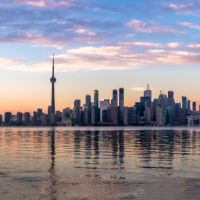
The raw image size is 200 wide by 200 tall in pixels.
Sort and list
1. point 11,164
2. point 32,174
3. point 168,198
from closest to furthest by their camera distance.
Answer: point 168,198 < point 32,174 < point 11,164

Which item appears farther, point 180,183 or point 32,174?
point 32,174

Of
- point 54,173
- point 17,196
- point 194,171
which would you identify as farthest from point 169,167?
point 17,196

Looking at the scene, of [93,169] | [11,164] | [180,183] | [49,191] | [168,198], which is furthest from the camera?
[11,164]

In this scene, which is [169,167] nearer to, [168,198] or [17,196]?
[168,198]

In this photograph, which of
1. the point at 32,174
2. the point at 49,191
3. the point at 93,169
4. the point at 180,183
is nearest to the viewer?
the point at 49,191

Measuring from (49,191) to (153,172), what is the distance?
1218cm

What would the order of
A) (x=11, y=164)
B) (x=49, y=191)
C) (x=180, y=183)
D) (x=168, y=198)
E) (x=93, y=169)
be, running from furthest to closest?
(x=11, y=164)
(x=93, y=169)
(x=180, y=183)
(x=49, y=191)
(x=168, y=198)

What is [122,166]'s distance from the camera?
35438mm

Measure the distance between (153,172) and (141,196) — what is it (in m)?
9.95

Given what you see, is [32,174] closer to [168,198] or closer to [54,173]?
[54,173]

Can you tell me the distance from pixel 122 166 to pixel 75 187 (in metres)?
11.9

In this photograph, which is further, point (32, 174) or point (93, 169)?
point (93, 169)

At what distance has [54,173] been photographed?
30.7m

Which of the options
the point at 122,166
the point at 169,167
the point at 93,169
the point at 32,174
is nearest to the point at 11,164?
the point at 32,174
